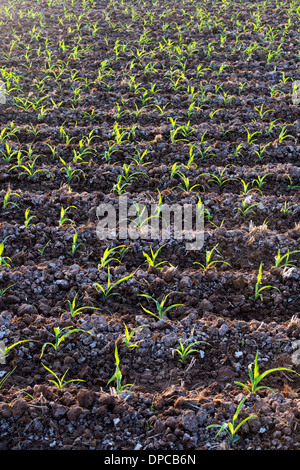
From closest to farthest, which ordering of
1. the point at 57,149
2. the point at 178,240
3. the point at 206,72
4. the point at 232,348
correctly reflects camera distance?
1. the point at 232,348
2. the point at 178,240
3. the point at 57,149
4. the point at 206,72

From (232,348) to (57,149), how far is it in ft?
8.62

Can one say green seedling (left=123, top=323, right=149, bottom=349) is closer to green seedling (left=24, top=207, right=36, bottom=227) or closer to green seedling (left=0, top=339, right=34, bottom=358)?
green seedling (left=0, top=339, right=34, bottom=358)

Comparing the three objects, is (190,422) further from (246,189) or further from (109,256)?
(246,189)

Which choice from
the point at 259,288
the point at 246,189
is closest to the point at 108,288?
the point at 259,288

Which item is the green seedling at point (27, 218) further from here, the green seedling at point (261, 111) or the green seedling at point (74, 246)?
the green seedling at point (261, 111)

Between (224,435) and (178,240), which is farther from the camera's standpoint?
(178,240)

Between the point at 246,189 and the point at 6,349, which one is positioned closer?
the point at 6,349

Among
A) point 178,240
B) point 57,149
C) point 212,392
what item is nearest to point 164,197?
point 178,240

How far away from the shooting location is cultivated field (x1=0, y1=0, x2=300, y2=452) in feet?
7.32

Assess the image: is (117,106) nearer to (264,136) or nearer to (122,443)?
(264,136)

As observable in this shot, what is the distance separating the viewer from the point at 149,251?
130 inches

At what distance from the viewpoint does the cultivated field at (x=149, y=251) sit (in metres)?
2.23

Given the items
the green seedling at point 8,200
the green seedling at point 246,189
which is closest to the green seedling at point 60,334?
the green seedling at point 8,200

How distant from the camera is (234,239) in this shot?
11.2 ft
